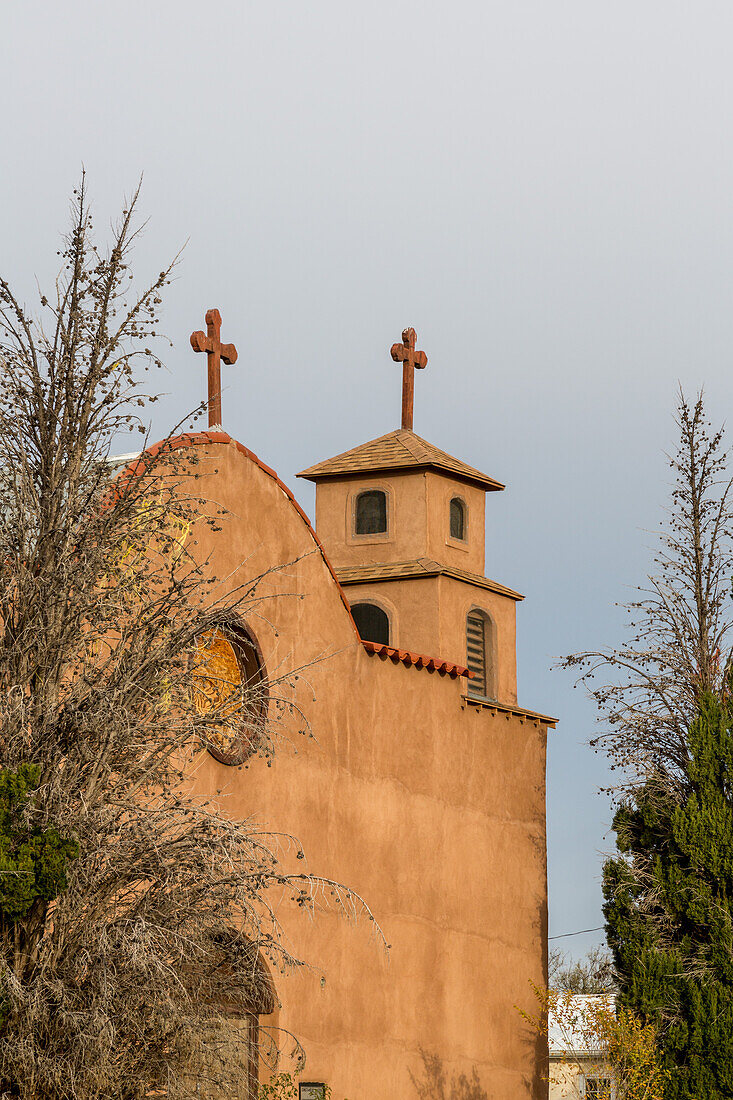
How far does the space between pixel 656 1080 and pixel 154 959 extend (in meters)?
8.98

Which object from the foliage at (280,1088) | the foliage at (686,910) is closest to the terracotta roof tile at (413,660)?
the foliage at (686,910)

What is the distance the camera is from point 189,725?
33.4 feet

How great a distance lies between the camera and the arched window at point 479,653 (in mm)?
20406

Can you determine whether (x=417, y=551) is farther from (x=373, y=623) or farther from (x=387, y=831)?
(x=387, y=831)

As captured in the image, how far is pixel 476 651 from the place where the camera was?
20.6m

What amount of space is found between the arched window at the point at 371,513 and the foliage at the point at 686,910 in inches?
199

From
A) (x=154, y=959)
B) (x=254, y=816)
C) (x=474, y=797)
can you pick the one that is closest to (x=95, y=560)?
(x=154, y=959)

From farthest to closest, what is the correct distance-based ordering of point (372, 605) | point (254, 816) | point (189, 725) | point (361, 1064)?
point (372, 605) → point (361, 1064) → point (254, 816) → point (189, 725)

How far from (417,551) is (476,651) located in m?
1.54

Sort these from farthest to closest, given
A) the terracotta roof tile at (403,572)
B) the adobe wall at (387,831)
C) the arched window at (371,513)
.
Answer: the arched window at (371,513)
the terracotta roof tile at (403,572)
the adobe wall at (387,831)

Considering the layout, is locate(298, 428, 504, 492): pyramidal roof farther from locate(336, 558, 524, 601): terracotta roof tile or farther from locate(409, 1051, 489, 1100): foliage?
locate(409, 1051, 489, 1100): foliage

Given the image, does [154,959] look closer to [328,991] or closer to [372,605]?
[328,991]

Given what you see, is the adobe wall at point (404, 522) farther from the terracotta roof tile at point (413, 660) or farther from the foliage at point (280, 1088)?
the foliage at point (280, 1088)

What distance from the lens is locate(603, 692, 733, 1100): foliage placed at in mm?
16703
